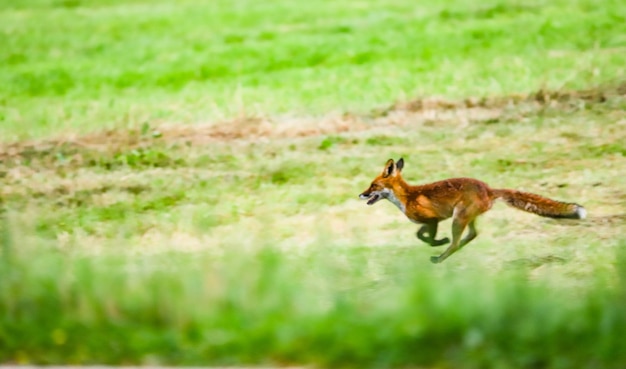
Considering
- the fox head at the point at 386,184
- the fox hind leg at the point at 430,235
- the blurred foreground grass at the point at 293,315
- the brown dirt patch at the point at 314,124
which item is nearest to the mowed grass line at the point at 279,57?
the brown dirt patch at the point at 314,124

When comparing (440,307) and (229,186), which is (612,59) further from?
(440,307)

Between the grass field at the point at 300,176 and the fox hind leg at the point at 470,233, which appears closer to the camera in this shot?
the grass field at the point at 300,176

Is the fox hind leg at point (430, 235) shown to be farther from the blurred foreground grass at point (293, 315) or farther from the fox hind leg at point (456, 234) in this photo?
the blurred foreground grass at point (293, 315)

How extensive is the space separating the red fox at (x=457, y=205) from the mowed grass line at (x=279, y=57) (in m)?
2.24

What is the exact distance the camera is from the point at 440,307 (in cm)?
567

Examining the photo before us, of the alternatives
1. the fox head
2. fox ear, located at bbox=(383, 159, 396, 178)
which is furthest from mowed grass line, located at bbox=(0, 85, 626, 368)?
fox ear, located at bbox=(383, 159, 396, 178)

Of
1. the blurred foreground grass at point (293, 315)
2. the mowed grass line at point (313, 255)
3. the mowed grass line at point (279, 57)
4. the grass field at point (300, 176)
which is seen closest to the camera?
the blurred foreground grass at point (293, 315)

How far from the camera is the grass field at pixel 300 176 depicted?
5.66 m

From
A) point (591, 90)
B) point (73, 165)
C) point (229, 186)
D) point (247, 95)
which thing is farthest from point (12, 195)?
point (591, 90)

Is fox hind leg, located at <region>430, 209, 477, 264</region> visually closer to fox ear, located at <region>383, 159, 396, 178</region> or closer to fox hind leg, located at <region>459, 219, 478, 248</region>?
fox hind leg, located at <region>459, 219, 478, 248</region>

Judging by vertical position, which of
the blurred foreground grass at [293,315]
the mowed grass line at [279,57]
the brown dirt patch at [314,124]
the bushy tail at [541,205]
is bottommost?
the blurred foreground grass at [293,315]

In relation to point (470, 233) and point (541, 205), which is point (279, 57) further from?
point (541, 205)

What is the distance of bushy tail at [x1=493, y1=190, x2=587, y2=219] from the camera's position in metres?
6.94

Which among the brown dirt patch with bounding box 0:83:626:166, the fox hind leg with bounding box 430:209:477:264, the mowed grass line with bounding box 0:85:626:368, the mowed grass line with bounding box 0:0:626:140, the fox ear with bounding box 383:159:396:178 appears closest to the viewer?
the mowed grass line with bounding box 0:85:626:368
